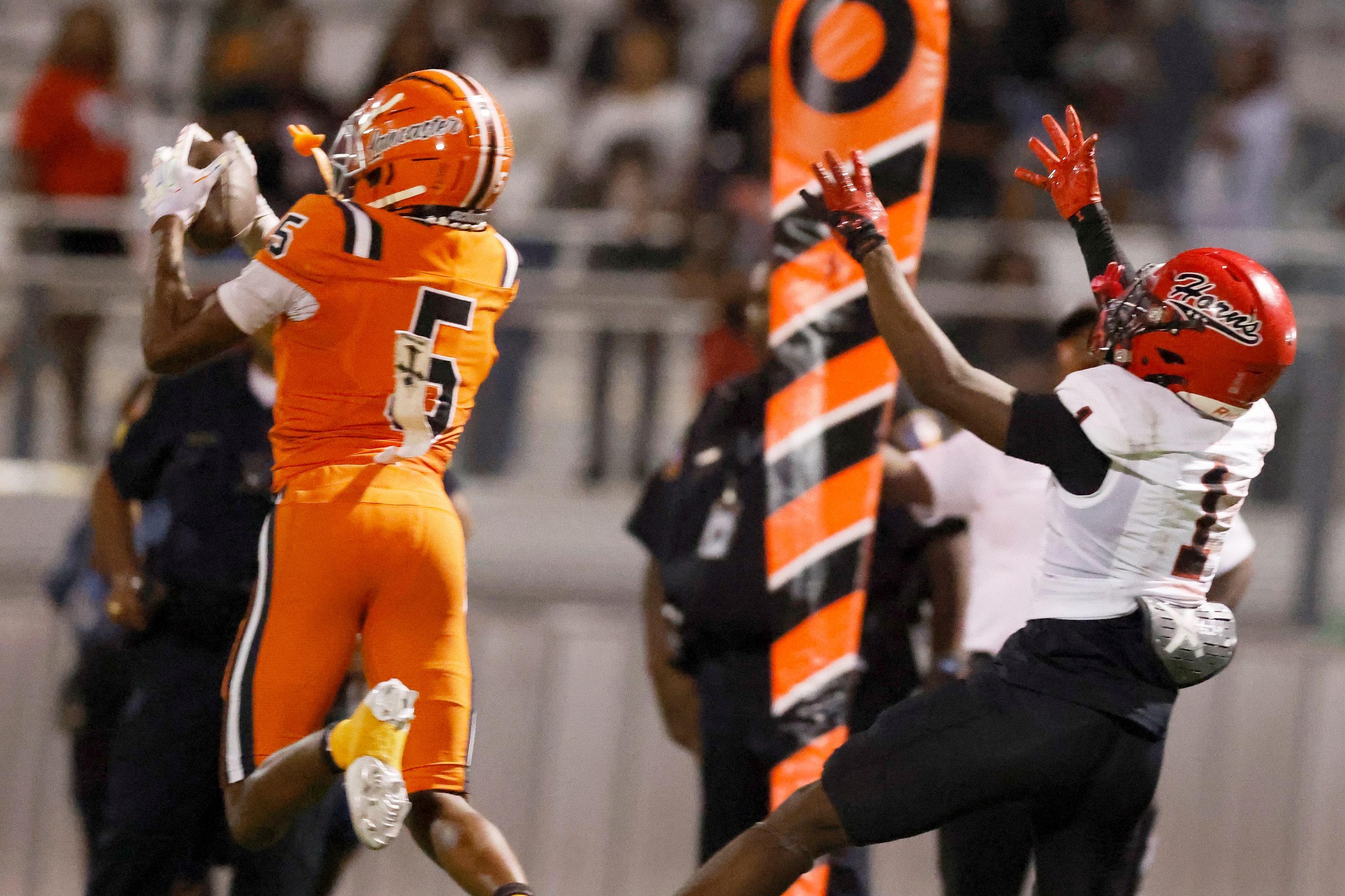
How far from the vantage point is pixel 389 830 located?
3.72m

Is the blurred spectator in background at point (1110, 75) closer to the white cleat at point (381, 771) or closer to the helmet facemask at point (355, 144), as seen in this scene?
the helmet facemask at point (355, 144)

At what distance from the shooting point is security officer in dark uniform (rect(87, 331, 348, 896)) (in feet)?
16.2

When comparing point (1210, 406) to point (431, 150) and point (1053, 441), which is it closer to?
point (1053, 441)

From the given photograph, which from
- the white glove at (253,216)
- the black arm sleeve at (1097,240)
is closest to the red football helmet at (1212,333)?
the black arm sleeve at (1097,240)

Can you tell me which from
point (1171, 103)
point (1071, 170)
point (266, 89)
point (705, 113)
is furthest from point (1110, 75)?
point (1071, 170)

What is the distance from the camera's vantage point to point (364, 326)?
4.03 m

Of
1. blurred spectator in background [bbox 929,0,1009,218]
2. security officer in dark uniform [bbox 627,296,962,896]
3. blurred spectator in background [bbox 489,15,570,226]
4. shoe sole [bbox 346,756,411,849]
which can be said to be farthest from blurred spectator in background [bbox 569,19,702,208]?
shoe sole [bbox 346,756,411,849]

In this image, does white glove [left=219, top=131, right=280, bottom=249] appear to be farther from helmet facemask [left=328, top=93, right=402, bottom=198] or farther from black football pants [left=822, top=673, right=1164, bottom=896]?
black football pants [left=822, top=673, right=1164, bottom=896]

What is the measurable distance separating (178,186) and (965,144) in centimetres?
544

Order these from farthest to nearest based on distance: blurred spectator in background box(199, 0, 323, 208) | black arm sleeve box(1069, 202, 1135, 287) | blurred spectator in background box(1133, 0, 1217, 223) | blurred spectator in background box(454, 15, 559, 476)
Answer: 1. blurred spectator in background box(1133, 0, 1217, 223)
2. blurred spectator in background box(454, 15, 559, 476)
3. blurred spectator in background box(199, 0, 323, 208)
4. black arm sleeve box(1069, 202, 1135, 287)

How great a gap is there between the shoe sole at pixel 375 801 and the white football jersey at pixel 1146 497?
1419 mm

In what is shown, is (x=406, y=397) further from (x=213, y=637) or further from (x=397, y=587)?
(x=213, y=637)

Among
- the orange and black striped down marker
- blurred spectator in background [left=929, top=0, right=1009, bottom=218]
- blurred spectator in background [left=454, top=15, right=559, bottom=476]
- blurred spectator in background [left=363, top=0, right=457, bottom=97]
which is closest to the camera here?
the orange and black striped down marker

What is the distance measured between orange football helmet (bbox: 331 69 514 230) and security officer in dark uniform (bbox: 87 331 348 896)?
1.04 meters
